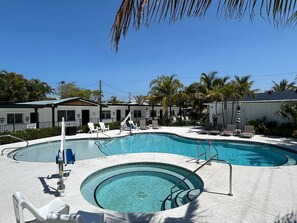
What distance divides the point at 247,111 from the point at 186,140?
794 cm

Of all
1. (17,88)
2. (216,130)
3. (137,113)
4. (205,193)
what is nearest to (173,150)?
(216,130)

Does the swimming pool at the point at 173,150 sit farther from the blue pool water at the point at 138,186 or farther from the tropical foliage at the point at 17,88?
the tropical foliage at the point at 17,88

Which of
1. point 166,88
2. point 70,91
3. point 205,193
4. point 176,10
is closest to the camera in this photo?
point 176,10

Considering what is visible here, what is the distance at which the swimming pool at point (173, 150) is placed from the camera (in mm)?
10830

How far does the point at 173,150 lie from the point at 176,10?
12.5 metres

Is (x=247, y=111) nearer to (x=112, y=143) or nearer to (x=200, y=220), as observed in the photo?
(x=112, y=143)

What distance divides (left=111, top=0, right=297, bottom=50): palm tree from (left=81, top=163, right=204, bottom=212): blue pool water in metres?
4.65

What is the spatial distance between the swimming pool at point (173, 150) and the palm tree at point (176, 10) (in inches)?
352

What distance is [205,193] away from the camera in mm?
5621

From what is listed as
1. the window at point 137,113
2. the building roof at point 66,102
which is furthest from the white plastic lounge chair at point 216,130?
the window at point 137,113

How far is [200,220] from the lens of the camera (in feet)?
13.9

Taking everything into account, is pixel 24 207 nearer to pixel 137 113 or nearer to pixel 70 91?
pixel 137 113

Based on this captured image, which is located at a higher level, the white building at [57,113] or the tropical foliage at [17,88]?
the tropical foliage at [17,88]

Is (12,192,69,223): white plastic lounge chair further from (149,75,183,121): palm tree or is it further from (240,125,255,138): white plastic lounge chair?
(149,75,183,121): palm tree
